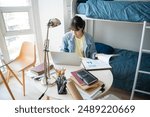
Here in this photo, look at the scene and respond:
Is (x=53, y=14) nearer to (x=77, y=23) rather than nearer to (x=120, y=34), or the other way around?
(x=77, y=23)

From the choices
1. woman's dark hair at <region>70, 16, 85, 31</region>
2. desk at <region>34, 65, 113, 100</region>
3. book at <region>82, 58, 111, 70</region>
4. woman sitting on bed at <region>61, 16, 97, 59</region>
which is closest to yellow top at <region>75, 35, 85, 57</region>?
woman sitting on bed at <region>61, 16, 97, 59</region>

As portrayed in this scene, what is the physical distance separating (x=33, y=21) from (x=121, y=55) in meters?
1.69

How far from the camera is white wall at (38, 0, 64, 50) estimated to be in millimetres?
2338

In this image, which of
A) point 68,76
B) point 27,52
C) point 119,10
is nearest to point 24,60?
point 27,52

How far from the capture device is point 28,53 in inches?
91.2

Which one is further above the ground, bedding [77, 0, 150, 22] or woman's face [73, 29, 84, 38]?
bedding [77, 0, 150, 22]

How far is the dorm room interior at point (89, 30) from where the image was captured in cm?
179

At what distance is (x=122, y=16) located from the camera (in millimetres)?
1799

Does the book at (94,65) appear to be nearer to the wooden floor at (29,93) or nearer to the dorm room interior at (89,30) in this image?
the dorm room interior at (89,30)

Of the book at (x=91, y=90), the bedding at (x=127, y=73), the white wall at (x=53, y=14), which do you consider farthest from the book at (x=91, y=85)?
the white wall at (x=53, y=14)

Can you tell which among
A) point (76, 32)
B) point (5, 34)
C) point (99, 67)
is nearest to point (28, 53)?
point (5, 34)

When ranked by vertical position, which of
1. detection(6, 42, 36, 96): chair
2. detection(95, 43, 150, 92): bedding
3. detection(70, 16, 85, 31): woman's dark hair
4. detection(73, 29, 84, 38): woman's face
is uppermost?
detection(70, 16, 85, 31): woman's dark hair

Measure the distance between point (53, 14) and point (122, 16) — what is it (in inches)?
46.7

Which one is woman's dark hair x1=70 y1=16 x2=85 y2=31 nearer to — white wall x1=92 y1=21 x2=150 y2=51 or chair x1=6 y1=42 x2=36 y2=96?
chair x1=6 y1=42 x2=36 y2=96
